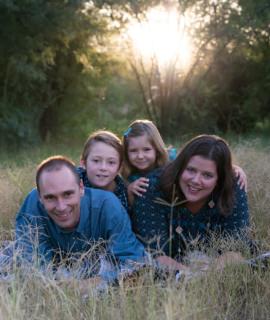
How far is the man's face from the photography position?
9.07 ft

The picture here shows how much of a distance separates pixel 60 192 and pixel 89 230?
0.36 metres

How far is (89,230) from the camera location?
2.99 metres

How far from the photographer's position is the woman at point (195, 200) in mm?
3096

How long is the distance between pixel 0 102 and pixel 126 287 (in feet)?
36.5

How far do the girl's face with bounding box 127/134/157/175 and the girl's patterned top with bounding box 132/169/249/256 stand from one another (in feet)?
1.85

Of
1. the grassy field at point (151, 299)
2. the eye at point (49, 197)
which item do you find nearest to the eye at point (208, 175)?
the grassy field at point (151, 299)

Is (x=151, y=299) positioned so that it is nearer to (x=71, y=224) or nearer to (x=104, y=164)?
(x=71, y=224)

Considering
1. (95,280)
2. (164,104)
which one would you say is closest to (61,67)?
(164,104)

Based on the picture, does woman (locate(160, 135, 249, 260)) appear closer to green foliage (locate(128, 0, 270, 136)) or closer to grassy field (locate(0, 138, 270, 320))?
grassy field (locate(0, 138, 270, 320))

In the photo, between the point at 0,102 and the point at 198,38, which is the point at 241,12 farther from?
the point at 0,102

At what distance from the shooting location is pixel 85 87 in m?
15.9

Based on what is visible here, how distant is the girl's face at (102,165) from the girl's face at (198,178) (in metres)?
0.65

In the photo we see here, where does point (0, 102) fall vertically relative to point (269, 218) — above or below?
above

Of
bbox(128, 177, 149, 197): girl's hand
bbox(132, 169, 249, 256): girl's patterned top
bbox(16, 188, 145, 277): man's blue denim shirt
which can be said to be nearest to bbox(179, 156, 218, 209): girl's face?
bbox(132, 169, 249, 256): girl's patterned top
